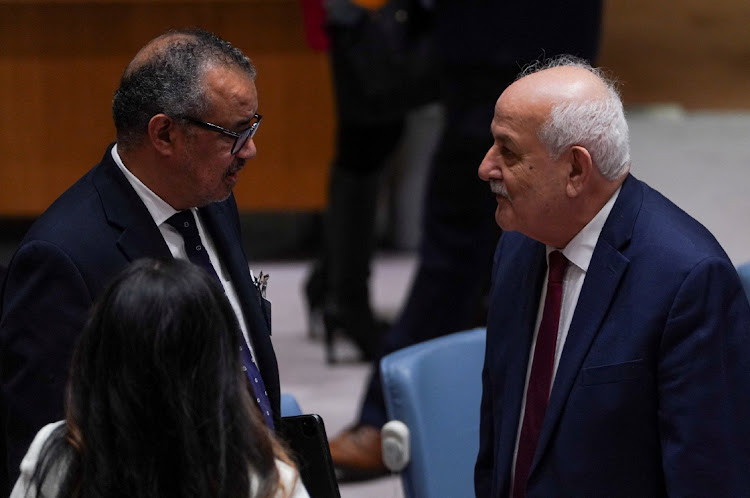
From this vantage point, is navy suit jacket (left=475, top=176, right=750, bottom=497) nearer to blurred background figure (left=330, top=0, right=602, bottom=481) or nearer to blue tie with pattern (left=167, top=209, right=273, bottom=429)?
blue tie with pattern (left=167, top=209, right=273, bottom=429)

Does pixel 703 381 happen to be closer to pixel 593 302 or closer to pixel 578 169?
pixel 593 302

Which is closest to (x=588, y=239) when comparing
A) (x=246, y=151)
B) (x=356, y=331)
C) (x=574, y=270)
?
(x=574, y=270)

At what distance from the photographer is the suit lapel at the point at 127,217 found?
85.7 inches

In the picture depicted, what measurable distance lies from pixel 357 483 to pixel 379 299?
189 cm

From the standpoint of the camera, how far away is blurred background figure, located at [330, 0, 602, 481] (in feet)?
11.8

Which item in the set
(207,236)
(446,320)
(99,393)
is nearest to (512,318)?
(207,236)

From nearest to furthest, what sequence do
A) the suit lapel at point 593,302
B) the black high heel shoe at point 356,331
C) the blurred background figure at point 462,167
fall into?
the suit lapel at point 593,302 → the blurred background figure at point 462,167 → the black high heel shoe at point 356,331

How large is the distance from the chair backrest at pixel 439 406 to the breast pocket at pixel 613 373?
45 centimetres

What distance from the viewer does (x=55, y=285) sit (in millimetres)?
2072

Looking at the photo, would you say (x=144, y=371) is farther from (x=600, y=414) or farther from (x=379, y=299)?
(x=379, y=299)

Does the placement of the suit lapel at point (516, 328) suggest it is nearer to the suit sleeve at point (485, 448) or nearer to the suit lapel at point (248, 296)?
the suit sleeve at point (485, 448)

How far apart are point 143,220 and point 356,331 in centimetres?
259

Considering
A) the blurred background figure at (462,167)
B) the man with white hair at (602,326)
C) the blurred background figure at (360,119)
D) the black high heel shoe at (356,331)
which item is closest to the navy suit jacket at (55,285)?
the man with white hair at (602,326)

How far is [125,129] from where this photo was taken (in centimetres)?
223
